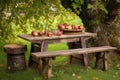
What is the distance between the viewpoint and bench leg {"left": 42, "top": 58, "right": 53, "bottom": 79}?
24.5 ft

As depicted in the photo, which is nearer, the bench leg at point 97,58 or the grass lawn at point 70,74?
the grass lawn at point 70,74

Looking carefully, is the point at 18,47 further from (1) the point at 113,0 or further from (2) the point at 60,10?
(1) the point at 113,0

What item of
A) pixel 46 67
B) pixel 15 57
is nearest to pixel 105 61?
pixel 46 67

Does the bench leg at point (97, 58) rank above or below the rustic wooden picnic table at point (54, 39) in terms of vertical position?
below

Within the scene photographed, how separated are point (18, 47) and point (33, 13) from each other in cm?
106

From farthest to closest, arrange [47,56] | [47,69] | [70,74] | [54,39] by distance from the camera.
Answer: [54,39]
[70,74]
[47,69]
[47,56]

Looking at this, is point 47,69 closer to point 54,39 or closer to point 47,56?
point 47,56

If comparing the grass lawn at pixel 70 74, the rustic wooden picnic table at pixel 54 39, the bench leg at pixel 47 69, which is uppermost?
the rustic wooden picnic table at pixel 54 39

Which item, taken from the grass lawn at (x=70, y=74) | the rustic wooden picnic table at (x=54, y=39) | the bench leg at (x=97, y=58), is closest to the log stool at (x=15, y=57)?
the grass lawn at (x=70, y=74)

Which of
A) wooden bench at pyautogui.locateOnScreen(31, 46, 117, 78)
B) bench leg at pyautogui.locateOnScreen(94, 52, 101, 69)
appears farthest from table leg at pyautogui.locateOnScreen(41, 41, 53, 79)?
bench leg at pyautogui.locateOnScreen(94, 52, 101, 69)

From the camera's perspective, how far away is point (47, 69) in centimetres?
756

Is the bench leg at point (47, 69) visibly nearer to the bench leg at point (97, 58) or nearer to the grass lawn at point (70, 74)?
the grass lawn at point (70, 74)

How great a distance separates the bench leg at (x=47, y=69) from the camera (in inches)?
294

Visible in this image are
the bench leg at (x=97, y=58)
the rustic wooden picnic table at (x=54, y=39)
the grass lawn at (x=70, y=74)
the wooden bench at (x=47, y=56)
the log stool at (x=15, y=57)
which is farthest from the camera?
the bench leg at (x=97, y=58)
